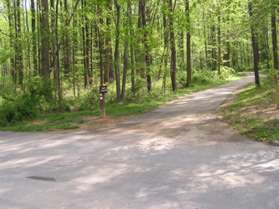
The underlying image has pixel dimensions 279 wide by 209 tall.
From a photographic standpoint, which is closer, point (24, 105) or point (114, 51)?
point (24, 105)

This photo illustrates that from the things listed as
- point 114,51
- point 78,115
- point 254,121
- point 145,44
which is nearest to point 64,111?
point 78,115

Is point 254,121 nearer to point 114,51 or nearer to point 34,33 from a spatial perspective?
point 34,33

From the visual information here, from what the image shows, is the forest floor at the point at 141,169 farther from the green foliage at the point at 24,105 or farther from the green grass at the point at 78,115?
the green foliage at the point at 24,105

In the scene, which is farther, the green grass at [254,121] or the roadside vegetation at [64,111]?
the roadside vegetation at [64,111]

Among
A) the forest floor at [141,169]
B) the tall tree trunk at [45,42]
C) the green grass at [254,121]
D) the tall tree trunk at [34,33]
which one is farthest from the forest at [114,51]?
the forest floor at [141,169]

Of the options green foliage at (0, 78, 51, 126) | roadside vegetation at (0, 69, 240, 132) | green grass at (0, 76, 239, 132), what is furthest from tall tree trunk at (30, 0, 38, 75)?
green grass at (0, 76, 239, 132)

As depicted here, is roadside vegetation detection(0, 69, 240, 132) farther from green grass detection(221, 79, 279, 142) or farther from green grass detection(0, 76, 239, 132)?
green grass detection(221, 79, 279, 142)

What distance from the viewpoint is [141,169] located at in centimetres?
747

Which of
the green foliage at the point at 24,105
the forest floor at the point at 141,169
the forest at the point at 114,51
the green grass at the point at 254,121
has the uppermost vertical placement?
the forest at the point at 114,51

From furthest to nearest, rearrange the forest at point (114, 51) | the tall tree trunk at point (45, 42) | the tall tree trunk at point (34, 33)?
the tall tree trunk at point (34, 33), the tall tree trunk at point (45, 42), the forest at point (114, 51)

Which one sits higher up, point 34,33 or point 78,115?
point 34,33

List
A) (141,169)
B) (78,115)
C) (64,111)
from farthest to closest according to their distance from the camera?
(64,111) → (78,115) → (141,169)

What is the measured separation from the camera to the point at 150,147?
9578 millimetres

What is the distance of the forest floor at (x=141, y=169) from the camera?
5.66 m
